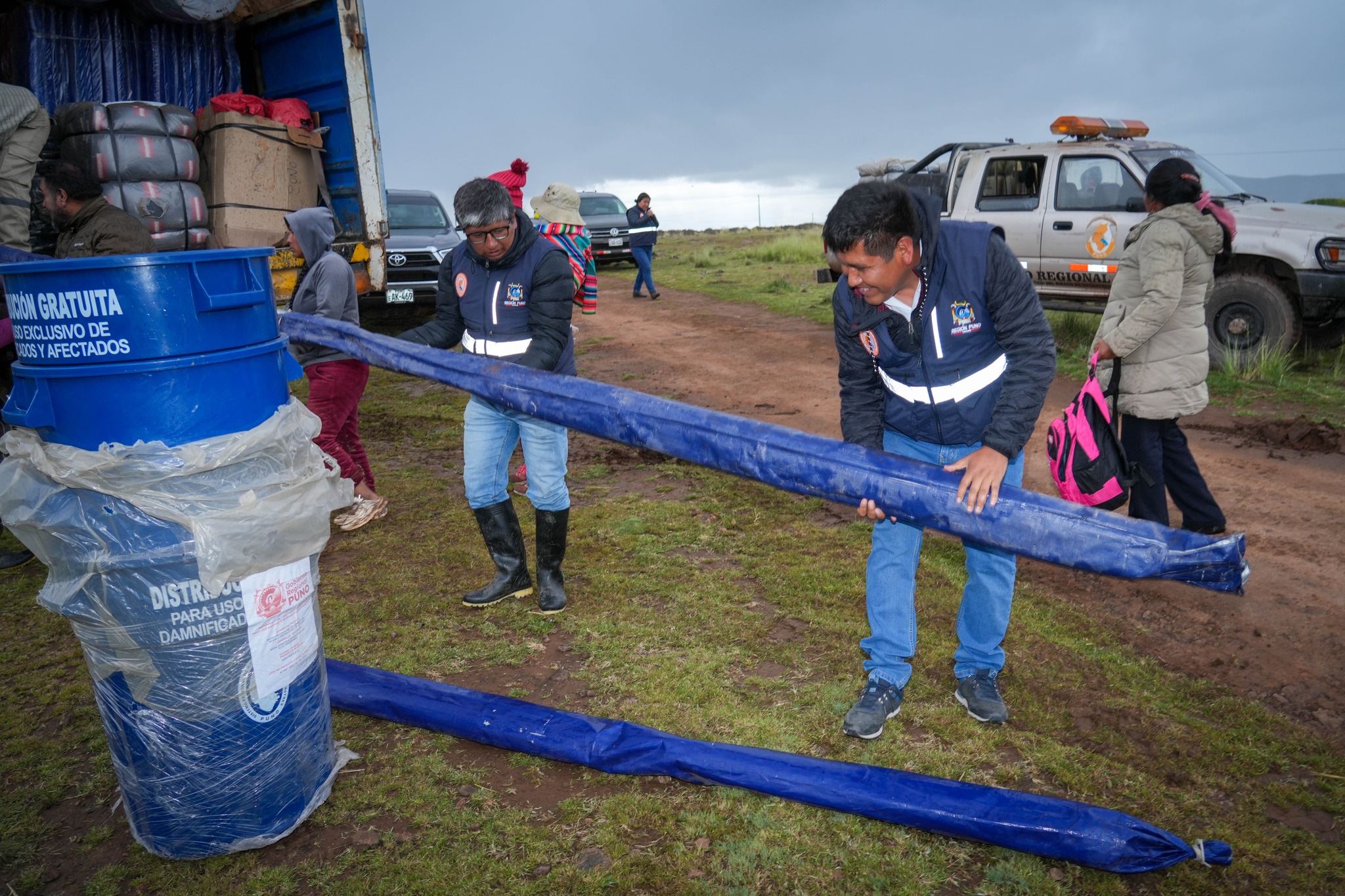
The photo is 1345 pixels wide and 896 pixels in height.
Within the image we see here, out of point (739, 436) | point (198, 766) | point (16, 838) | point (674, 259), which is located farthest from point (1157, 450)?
point (674, 259)

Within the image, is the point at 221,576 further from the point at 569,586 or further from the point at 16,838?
the point at 569,586

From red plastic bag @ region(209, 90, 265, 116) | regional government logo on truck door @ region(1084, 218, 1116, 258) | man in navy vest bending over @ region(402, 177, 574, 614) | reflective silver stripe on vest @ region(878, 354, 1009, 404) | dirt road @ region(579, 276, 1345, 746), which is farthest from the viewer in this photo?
regional government logo on truck door @ region(1084, 218, 1116, 258)

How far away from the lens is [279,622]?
7.97 feet

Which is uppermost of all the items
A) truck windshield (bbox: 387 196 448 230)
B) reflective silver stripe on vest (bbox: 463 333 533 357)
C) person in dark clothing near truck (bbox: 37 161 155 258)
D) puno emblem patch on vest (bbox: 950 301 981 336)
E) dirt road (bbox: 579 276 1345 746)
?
truck windshield (bbox: 387 196 448 230)

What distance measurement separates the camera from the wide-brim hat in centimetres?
734

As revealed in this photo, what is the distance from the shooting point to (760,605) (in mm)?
4059

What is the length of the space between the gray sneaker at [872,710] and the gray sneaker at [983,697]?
240 millimetres

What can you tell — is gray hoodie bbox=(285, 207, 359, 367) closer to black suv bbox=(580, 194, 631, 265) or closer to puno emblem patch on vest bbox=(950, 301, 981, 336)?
puno emblem patch on vest bbox=(950, 301, 981, 336)

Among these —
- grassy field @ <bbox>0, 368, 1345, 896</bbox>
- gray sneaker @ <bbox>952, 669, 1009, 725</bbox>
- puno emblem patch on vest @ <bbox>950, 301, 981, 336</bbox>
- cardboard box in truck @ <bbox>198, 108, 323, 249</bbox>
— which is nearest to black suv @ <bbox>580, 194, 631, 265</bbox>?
cardboard box in truck @ <bbox>198, 108, 323, 249</bbox>

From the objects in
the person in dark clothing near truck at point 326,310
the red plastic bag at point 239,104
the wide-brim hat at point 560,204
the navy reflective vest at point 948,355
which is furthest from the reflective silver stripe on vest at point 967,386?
the red plastic bag at point 239,104

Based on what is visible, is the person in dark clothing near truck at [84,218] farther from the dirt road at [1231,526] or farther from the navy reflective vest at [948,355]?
the dirt road at [1231,526]

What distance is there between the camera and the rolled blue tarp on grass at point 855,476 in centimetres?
220

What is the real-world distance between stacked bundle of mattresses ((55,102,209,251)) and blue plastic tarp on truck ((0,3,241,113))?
0.47m

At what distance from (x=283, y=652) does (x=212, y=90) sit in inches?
261
